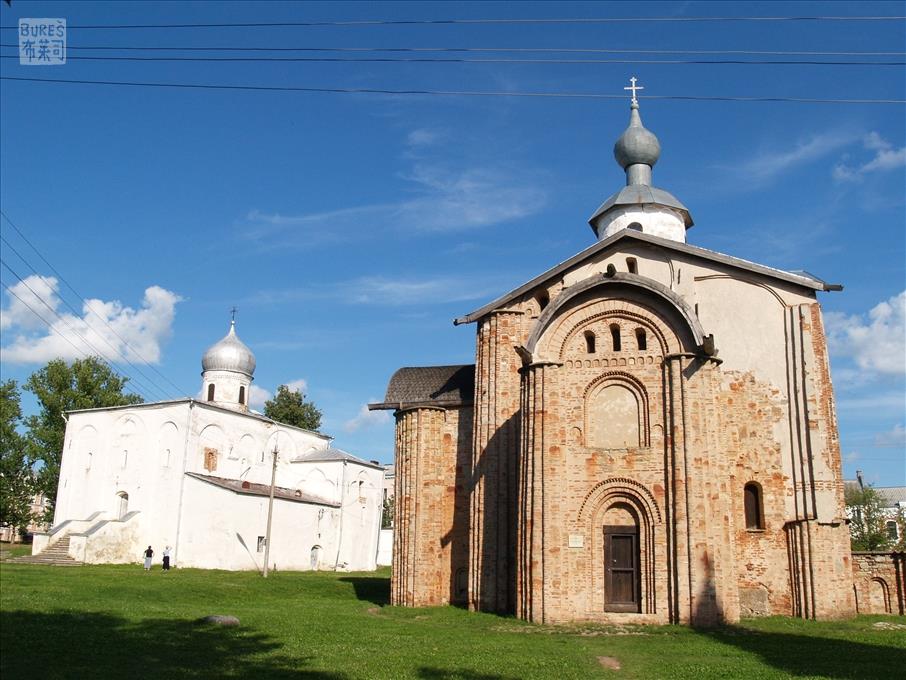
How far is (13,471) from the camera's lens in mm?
40312

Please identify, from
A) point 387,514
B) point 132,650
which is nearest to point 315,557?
point 132,650

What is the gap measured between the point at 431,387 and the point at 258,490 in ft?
46.2

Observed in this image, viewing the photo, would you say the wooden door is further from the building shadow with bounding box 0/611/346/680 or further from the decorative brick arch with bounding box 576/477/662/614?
the building shadow with bounding box 0/611/346/680

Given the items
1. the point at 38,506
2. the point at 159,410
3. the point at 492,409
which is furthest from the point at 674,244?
the point at 38,506

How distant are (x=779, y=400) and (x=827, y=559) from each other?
367cm

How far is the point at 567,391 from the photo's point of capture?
18.0 m

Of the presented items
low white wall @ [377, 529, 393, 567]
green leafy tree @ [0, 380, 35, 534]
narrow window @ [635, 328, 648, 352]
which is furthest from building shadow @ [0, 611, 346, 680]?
low white wall @ [377, 529, 393, 567]

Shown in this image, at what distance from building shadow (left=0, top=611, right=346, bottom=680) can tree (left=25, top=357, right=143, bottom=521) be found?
2947cm

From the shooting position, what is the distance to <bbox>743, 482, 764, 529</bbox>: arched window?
1867 cm

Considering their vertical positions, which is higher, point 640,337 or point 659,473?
point 640,337

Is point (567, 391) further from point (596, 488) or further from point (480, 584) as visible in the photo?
point (480, 584)

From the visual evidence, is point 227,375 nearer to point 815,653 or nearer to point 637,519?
point 637,519

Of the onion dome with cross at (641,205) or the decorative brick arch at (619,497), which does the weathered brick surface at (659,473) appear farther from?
the onion dome with cross at (641,205)

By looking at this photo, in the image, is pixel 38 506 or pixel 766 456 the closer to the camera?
pixel 766 456
